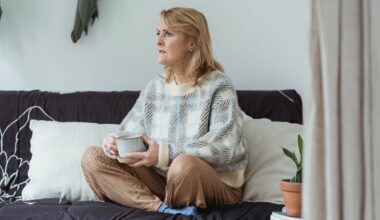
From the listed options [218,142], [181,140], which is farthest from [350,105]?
[181,140]

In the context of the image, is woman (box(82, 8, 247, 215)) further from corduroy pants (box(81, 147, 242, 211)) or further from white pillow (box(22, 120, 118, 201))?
white pillow (box(22, 120, 118, 201))

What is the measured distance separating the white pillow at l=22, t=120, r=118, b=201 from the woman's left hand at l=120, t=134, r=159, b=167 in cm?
33

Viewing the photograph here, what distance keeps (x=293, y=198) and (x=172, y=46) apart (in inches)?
31.9

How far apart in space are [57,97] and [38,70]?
0.38 meters

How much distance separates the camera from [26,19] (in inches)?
96.9

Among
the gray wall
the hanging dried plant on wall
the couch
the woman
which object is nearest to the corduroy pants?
the woman

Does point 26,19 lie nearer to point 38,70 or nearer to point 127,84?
point 38,70

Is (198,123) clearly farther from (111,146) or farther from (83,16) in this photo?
(83,16)

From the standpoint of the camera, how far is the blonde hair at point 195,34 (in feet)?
5.72

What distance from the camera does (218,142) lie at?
5.13ft

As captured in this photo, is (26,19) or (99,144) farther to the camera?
(26,19)

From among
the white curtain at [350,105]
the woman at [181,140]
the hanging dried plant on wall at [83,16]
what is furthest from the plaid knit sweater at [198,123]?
the white curtain at [350,105]

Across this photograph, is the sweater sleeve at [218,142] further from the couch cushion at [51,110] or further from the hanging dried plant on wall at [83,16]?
the hanging dried plant on wall at [83,16]

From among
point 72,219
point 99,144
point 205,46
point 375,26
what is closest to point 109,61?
point 99,144
